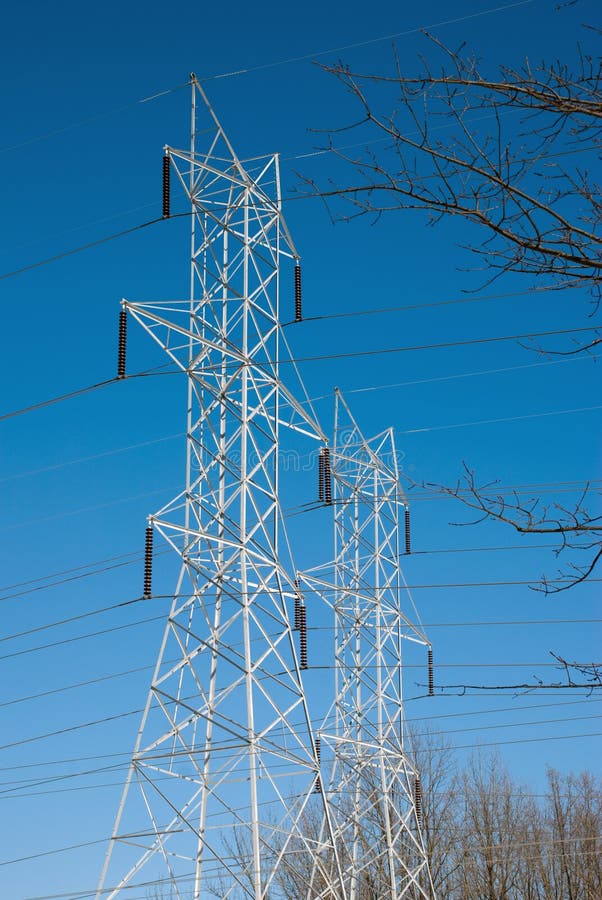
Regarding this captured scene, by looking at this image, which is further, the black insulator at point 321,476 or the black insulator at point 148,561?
the black insulator at point 321,476

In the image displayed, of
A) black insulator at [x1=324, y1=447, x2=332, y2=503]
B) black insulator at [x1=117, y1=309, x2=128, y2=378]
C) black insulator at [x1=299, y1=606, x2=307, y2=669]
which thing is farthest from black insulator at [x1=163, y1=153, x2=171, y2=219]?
black insulator at [x1=299, y1=606, x2=307, y2=669]

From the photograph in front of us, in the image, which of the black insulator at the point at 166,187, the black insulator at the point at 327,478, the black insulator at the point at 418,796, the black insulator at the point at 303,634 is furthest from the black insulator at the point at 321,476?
the black insulator at the point at 418,796

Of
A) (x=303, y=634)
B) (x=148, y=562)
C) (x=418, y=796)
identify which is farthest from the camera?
(x=418, y=796)

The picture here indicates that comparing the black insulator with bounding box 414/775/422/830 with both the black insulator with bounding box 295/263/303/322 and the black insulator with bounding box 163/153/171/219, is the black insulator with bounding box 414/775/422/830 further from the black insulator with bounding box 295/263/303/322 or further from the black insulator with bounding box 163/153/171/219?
the black insulator with bounding box 163/153/171/219

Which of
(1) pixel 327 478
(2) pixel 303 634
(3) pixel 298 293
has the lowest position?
(2) pixel 303 634

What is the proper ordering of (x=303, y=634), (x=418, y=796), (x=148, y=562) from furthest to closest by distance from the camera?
(x=418, y=796), (x=303, y=634), (x=148, y=562)

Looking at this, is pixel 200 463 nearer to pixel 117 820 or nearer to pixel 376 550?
pixel 117 820

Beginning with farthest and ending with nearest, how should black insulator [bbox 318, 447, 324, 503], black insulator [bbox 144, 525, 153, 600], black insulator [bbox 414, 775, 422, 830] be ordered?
black insulator [bbox 414, 775, 422, 830] → black insulator [bbox 318, 447, 324, 503] → black insulator [bbox 144, 525, 153, 600]

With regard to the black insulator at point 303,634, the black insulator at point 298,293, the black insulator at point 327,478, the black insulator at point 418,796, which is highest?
the black insulator at point 298,293

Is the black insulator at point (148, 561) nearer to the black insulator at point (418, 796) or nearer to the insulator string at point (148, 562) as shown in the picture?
the insulator string at point (148, 562)

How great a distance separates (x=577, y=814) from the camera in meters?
43.5

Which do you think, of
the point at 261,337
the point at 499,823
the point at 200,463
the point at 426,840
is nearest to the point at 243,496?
the point at 200,463

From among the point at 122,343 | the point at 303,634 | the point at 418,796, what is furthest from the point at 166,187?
the point at 418,796

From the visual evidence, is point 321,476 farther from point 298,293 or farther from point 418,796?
point 418,796
